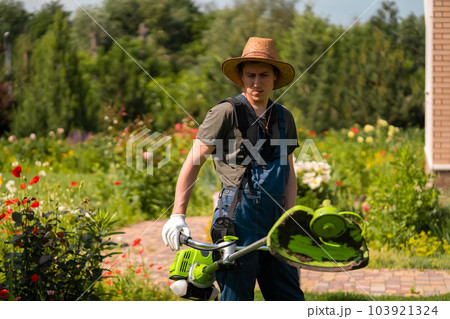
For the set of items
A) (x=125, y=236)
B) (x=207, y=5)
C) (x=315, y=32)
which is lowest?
(x=125, y=236)

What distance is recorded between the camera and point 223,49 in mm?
15602

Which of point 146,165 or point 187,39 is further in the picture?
point 187,39

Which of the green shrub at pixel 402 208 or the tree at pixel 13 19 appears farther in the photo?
the tree at pixel 13 19

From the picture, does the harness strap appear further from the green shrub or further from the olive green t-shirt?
the green shrub

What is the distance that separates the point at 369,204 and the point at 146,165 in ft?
8.86

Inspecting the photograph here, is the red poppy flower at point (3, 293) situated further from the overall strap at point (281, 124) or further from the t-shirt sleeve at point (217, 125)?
the overall strap at point (281, 124)

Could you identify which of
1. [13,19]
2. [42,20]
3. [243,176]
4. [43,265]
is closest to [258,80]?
[243,176]

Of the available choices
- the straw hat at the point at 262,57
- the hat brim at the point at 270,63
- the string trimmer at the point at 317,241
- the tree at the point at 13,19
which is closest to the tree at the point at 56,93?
the tree at the point at 13,19

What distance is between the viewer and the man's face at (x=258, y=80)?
2.72m

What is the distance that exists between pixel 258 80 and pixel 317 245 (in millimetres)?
895

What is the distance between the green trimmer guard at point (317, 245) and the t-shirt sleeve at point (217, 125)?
A: 24.6 inches

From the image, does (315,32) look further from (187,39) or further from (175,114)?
(187,39)
